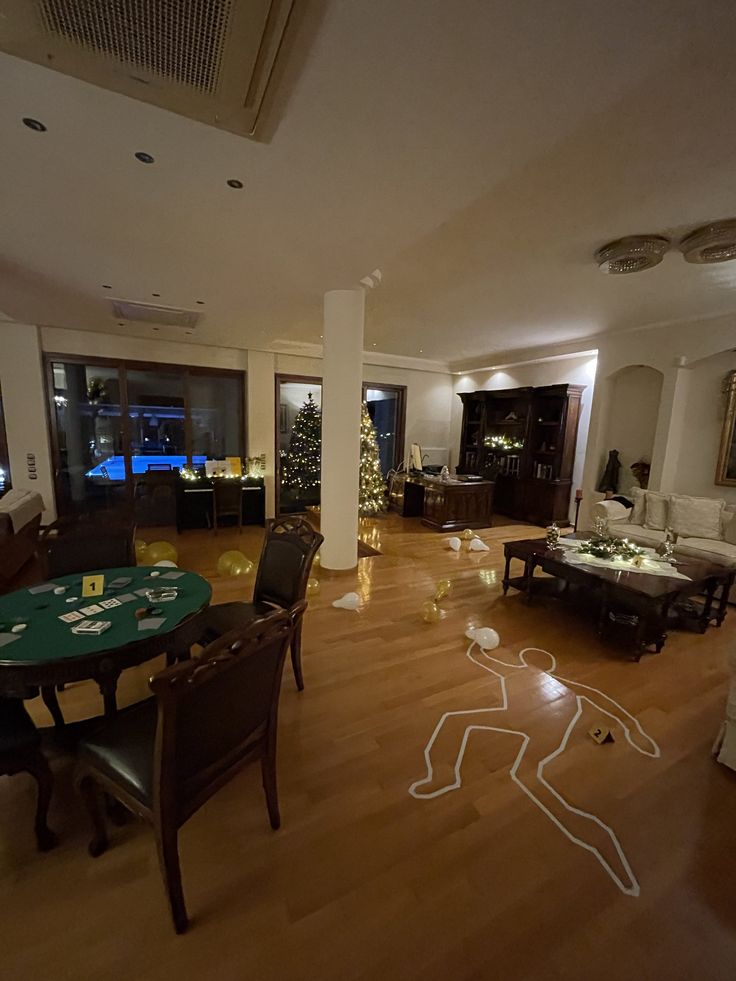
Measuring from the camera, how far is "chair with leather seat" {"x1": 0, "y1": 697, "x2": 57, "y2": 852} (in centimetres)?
135

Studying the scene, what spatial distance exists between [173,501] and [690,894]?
22.2 ft

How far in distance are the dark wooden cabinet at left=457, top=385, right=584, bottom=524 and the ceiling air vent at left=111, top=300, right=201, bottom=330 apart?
5089mm

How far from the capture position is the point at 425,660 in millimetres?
2732

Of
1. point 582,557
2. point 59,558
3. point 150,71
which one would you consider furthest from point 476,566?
point 150,71

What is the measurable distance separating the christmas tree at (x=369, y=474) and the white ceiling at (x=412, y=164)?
8.73 ft

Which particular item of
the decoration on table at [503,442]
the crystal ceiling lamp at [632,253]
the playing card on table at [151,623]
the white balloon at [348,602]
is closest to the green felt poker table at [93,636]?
the playing card on table at [151,623]

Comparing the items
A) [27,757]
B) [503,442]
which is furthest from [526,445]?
[27,757]

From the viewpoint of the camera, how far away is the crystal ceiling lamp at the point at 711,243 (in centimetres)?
260

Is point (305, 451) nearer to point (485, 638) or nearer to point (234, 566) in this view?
point (234, 566)

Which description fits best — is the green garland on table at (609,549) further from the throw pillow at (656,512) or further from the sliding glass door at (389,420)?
the sliding glass door at (389,420)

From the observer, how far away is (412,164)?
1907 mm

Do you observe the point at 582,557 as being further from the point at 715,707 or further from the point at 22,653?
the point at 22,653

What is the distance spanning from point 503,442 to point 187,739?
7121mm

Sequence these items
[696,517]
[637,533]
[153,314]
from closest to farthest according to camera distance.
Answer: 1. [696,517]
2. [637,533]
3. [153,314]
